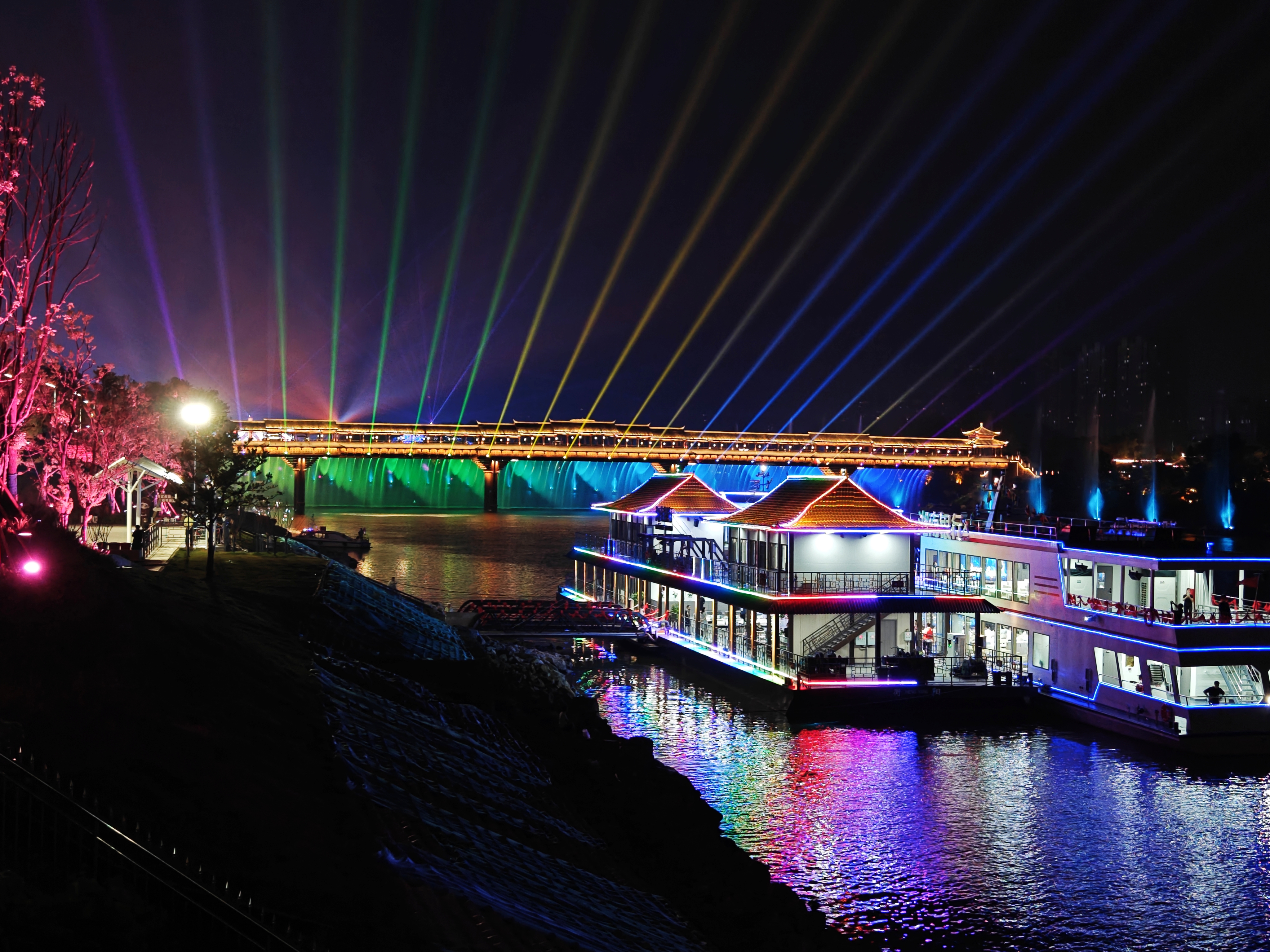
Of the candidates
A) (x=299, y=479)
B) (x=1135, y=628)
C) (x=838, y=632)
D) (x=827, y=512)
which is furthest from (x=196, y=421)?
(x=299, y=479)

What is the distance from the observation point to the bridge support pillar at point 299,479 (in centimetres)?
18250

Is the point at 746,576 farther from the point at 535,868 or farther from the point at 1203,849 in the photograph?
the point at 535,868

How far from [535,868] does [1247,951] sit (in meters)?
13.0

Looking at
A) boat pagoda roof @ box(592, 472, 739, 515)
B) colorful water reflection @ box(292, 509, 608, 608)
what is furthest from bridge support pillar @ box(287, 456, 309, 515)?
boat pagoda roof @ box(592, 472, 739, 515)

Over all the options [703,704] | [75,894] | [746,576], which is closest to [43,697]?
[75,894]

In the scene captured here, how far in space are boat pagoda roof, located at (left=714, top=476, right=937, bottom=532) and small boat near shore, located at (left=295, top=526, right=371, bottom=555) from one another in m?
42.4

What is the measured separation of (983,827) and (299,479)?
17184cm

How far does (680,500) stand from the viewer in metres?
51.8

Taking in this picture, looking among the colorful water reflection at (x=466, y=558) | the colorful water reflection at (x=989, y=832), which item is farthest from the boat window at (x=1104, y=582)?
the colorful water reflection at (x=466, y=558)

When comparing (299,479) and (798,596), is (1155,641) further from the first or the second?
(299,479)

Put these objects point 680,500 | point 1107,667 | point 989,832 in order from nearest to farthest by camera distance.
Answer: point 989,832
point 1107,667
point 680,500

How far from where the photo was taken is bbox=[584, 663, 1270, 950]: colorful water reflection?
19.6 m

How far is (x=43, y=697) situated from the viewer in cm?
1304

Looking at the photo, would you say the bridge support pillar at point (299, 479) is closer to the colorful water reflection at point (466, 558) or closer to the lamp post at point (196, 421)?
the colorful water reflection at point (466, 558)
